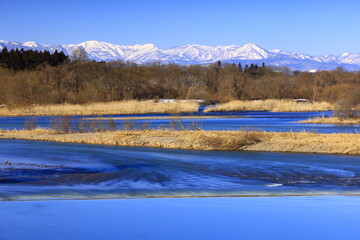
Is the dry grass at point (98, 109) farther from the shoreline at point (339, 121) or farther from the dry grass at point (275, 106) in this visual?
the shoreline at point (339, 121)

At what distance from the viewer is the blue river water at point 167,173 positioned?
1605cm

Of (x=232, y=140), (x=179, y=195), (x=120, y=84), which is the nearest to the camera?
(x=179, y=195)

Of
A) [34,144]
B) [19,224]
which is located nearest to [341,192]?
[19,224]

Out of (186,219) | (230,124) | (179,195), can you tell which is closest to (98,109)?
(230,124)

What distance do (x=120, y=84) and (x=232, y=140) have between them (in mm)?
56549

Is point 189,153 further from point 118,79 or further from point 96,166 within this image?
point 118,79

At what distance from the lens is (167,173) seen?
64.1 feet

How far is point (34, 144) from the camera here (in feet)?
95.4

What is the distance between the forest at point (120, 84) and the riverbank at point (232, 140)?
29.3 meters

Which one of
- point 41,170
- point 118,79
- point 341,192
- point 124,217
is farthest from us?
point 118,79

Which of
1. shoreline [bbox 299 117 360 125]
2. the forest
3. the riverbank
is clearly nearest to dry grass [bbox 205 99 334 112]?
the forest

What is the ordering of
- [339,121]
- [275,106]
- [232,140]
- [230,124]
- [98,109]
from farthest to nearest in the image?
[275,106] → [98,109] → [230,124] → [339,121] → [232,140]

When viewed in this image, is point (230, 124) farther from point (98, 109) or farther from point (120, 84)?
point (120, 84)

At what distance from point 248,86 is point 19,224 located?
271ft
